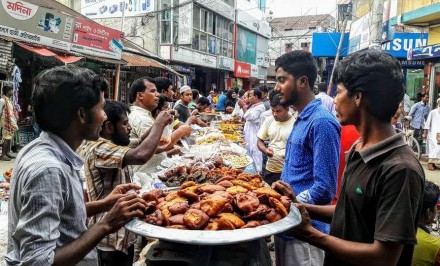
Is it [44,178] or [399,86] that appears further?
[399,86]

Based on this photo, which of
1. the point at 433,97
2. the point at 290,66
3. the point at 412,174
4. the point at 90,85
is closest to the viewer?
the point at 412,174

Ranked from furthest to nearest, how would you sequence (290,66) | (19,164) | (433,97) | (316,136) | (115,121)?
(433,97)
(115,121)
(290,66)
(316,136)
(19,164)

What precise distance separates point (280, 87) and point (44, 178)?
5.88 ft

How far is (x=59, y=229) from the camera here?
1622mm

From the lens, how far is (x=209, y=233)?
5.38 feet

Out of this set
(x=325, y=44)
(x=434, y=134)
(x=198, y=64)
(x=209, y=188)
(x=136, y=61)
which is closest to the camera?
(x=209, y=188)

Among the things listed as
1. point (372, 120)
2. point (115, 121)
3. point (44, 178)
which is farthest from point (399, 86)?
point (115, 121)

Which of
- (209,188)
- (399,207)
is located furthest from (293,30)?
(399,207)

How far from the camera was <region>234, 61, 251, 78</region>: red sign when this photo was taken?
28.4m

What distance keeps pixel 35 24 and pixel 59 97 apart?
30.2 ft

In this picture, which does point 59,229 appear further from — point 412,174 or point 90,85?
point 412,174

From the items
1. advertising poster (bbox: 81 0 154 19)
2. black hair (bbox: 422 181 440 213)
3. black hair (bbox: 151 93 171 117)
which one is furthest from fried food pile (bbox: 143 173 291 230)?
advertising poster (bbox: 81 0 154 19)

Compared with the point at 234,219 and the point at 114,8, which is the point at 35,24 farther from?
the point at 114,8

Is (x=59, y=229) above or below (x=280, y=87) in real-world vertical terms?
below
